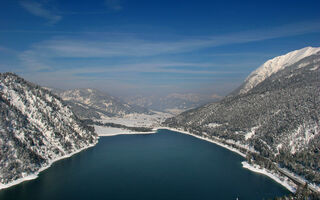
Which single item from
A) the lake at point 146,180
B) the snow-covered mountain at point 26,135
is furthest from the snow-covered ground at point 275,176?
the snow-covered mountain at point 26,135

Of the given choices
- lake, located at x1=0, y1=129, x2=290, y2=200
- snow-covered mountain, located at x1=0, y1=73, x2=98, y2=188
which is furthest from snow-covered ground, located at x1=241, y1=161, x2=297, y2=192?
snow-covered mountain, located at x1=0, y1=73, x2=98, y2=188

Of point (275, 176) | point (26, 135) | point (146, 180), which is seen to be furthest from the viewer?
point (26, 135)

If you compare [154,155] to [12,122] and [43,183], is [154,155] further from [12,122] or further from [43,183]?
[12,122]

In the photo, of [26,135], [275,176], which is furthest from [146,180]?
[26,135]

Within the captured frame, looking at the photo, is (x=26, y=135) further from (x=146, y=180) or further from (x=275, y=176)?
(x=275, y=176)

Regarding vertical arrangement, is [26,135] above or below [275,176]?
above

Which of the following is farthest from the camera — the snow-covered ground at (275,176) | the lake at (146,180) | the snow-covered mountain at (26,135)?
the snow-covered mountain at (26,135)

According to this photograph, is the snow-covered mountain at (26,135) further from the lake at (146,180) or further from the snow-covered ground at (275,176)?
the snow-covered ground at (275,176)
